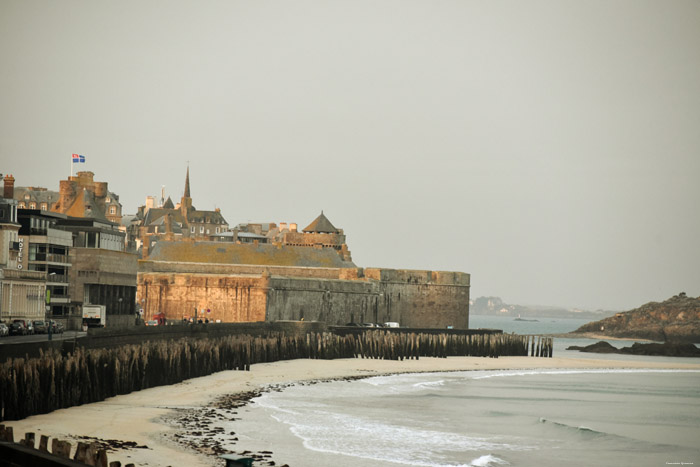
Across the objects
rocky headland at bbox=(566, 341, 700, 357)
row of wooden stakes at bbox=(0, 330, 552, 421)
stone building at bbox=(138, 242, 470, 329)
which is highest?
stone building at bbox=(138, 242, 470, 329)

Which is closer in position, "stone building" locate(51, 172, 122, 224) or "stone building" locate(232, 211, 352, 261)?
"stone building" locate(51, 172, 122, 224)

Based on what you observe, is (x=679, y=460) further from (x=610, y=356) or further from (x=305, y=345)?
(x=610, y=356)

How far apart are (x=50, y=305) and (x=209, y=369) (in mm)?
10644

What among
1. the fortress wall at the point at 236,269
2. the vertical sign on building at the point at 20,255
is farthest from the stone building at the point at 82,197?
the vertical sign on building at the point at 20,255

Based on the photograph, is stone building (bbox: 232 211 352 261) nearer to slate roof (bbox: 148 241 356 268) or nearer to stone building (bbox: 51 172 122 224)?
slate roof (bbox: 148 241 356 268)

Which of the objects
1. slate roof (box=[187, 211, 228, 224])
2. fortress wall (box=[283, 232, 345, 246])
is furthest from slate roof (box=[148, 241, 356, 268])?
slate roof (box=[187, 211, 228, 224])

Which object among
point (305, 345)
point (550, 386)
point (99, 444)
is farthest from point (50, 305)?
point (99, 444)

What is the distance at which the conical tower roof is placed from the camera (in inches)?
3698

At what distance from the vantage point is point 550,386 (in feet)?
152

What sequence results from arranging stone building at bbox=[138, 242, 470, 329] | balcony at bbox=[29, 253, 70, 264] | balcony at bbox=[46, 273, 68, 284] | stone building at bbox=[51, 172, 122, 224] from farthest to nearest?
stone building at bbox=[138, 242, 470, 329]
stone building at bbox=[51, 172, 122, 224]
balcony at bbox=[29, 253, 70, 264]
balcony at bbox=[46, 273, 68, 284]

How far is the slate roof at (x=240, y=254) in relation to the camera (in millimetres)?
72312

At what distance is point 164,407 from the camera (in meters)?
27.2

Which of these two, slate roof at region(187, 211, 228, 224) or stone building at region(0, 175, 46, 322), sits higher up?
slate roof at region(187, 211, 228, 224)

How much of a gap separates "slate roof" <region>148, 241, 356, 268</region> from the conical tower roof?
16773 millimetres
